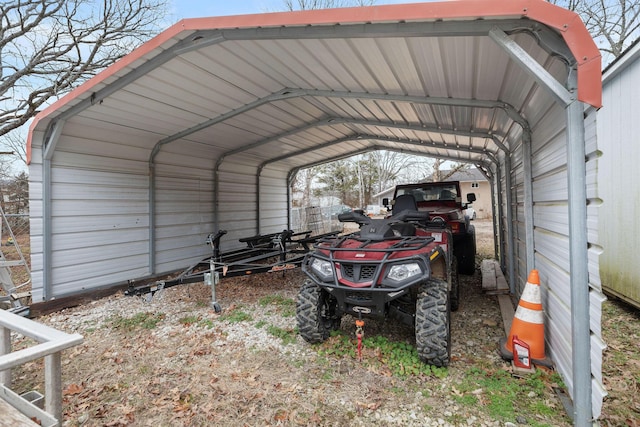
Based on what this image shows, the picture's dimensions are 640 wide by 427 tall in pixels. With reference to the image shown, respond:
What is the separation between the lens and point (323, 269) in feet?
10.1

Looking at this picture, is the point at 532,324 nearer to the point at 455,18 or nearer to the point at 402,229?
the point at 402,229

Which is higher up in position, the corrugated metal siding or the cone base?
the corrugated metal siding

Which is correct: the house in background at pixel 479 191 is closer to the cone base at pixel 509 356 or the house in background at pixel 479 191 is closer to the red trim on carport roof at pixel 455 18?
the cone base at pixel 509 356

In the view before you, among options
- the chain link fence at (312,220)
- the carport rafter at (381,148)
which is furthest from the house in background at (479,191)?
the carport rafter at (381,148)

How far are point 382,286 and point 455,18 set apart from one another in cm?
229

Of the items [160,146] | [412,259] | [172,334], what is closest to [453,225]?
[412,259]

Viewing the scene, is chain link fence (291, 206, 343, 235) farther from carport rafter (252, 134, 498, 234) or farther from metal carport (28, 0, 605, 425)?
metal carport (28, 0, 605, 425)

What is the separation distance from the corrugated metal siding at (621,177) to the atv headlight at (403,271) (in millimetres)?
3534

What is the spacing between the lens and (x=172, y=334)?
4.01 meters

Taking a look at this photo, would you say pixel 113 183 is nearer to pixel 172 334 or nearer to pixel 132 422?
pixel 172 334

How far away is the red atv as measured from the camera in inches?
108

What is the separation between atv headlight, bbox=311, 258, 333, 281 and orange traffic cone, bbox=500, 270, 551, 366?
1942mm

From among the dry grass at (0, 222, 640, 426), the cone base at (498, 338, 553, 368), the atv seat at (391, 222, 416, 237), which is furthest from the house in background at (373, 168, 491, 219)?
the cone base at (498, 338, 553, 368)

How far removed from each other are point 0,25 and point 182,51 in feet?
39.5
